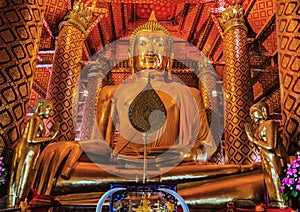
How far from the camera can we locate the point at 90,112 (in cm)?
864

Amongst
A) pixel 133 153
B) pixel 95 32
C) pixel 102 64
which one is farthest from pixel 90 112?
pixel 133 153

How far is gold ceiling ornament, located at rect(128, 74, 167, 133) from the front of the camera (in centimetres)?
461

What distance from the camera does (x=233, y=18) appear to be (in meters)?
6.44

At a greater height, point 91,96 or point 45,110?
point 91,96

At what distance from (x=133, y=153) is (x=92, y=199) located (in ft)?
3.77

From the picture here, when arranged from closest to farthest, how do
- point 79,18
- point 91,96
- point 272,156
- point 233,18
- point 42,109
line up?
point 272,156 < point 42,109 < point 233,18 < point 79,18 < point 91,96

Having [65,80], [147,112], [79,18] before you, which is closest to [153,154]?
[147,112]

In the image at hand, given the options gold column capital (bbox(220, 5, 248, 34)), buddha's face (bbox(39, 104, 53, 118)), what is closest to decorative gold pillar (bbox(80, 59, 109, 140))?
gold column capital (bbox(220, 5, 248, 34))

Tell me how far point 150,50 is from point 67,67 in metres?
1.96

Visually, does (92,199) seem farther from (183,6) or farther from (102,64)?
(183,6)

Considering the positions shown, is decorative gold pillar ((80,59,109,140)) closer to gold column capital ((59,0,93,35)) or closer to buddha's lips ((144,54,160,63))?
gold column capital ((59,0,93,35))

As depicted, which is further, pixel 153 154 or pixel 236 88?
pixel 236 88

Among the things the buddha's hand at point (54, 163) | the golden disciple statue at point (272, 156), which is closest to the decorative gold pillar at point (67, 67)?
the buddha's hand at point (54, 163)

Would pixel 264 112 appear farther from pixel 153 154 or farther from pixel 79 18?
pixel 79 18
